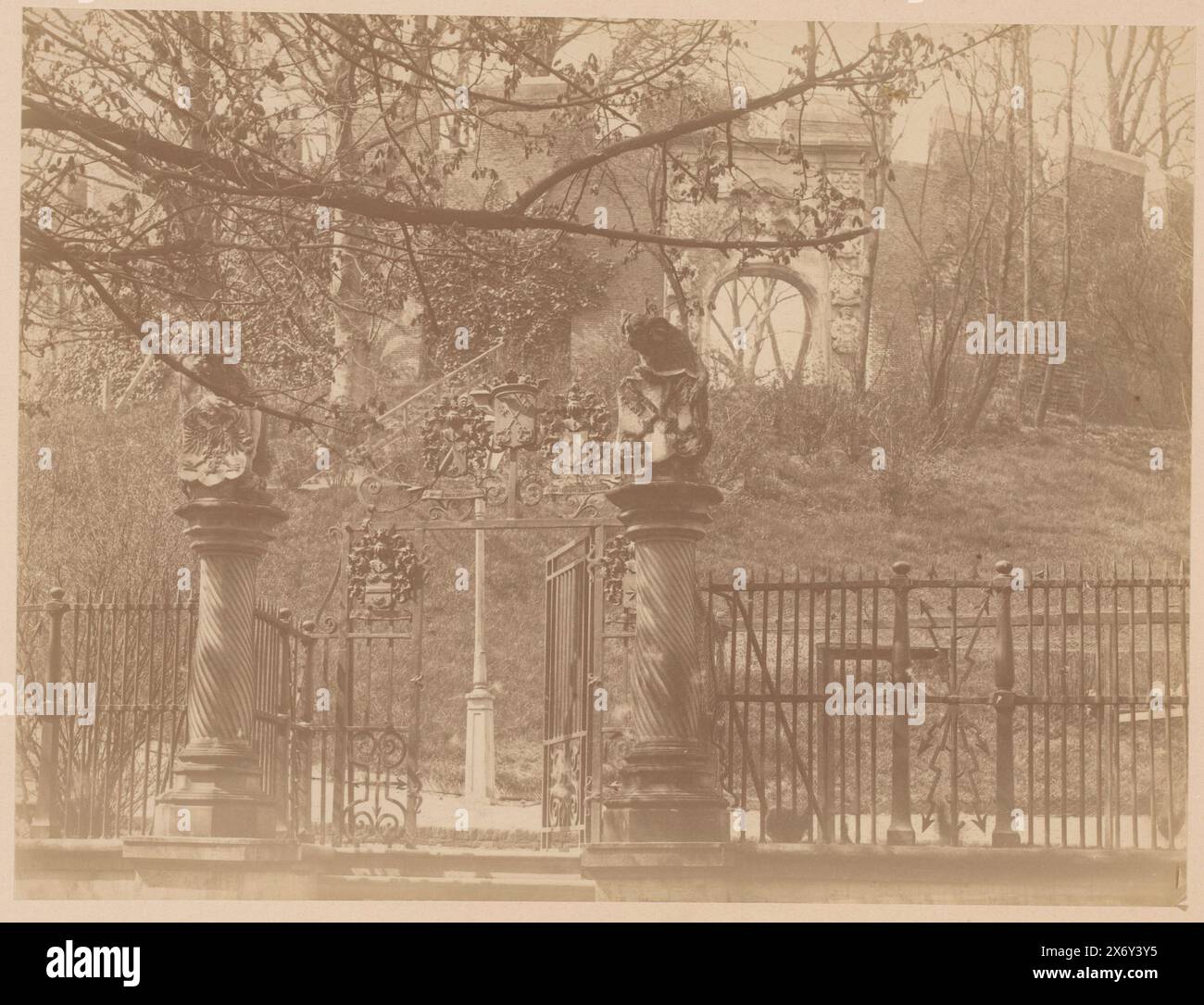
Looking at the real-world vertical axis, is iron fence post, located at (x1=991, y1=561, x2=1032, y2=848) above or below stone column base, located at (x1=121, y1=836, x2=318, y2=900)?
above

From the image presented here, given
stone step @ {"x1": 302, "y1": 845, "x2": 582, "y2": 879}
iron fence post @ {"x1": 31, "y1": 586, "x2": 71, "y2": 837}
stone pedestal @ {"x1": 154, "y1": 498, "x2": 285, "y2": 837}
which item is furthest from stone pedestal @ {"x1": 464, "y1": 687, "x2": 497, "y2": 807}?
iron fence post @ {"x1": 31, "y1": 586, "x2": 71, "y2": 837}

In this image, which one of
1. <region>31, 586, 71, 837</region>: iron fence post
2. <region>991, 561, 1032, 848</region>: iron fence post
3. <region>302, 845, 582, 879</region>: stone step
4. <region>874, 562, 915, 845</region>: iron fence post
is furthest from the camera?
<region>31, 586, 71, 837</region>: iron fence post

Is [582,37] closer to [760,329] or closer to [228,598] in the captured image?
[760,329]

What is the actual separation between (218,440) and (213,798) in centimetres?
198

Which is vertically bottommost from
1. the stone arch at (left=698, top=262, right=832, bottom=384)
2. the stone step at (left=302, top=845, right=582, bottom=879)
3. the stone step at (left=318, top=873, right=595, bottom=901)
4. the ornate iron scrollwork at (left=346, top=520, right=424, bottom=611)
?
the stone step at (left=318, top=873, right=595, bottom=901)

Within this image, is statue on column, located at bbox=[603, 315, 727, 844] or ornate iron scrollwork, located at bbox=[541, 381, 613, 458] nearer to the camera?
statue on column, located at bbox=[603, 315, 727, 844]

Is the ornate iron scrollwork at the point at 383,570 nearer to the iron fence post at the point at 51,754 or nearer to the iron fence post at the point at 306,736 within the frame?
the iron fence post at the point at 306,736

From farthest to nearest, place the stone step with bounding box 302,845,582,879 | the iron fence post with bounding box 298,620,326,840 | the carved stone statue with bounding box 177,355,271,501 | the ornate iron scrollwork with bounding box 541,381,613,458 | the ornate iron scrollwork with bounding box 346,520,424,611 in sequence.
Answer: the ornate iron scrollwork with bounding box 346,520,424,611 → the ornate iron scrollwork with bounding box 541,381,613,458 → the iron fence post with bounding box 298,620,326,840 → the carved stone statue with bounding box 177,355,271,501 → the stone step with bounding box 302,845,582,879

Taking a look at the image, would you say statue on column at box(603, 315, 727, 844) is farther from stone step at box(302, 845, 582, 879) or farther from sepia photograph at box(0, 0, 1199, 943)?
stone step at box(302, 845, 582, 879)

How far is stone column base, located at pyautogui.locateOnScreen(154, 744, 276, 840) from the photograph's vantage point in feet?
28.4

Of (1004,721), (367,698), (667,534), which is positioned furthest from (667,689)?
(367,698)

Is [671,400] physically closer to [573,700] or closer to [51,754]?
[573,700]

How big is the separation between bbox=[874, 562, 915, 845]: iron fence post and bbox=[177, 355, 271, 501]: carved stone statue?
364 cm

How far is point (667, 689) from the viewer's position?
8.45 m
